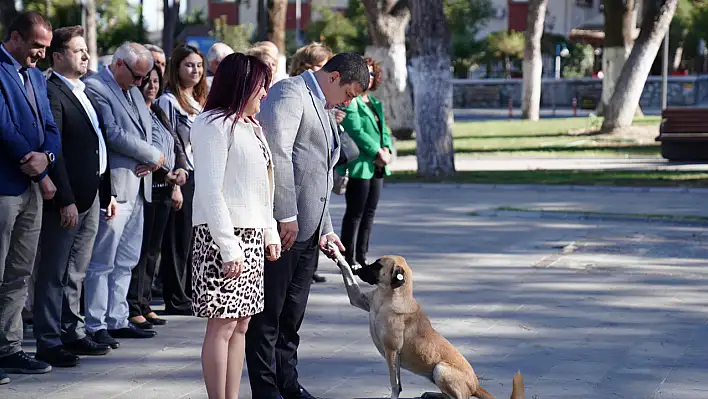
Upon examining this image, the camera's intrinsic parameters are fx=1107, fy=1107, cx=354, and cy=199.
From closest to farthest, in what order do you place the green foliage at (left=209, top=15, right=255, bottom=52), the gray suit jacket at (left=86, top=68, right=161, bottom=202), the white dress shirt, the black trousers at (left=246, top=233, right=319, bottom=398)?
the black trousers at (left=246, top=233, right=319, bottom=398) < the white dress shirt < the gray suit jacket at (left=86, top=68, right=161, bottom=202) < the green foliage at (left=209, top=15, right=255, bottom=52)

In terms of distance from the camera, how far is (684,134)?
73.3 ft

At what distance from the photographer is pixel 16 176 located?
6418mm

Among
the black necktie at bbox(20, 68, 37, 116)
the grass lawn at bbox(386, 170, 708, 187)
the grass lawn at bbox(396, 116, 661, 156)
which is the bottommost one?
the grass lawn at bbox(396, 116, 661, 156)

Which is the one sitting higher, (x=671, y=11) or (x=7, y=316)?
(x=671, y=11)

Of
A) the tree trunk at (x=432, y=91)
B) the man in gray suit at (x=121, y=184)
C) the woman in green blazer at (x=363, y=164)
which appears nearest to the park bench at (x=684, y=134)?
the tree trunk at (x=432, y=91)

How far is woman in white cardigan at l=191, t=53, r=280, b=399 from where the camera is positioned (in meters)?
5.19

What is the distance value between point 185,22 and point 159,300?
59.7 metres

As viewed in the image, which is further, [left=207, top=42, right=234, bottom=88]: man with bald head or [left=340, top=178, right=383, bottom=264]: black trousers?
[left=340, top=178, right=383, bottom=264]: black trousers

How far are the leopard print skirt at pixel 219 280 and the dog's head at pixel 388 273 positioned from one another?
2.71 feet

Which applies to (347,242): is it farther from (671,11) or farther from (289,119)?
(671,11)

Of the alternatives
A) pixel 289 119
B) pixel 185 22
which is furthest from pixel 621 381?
pixel 185 22

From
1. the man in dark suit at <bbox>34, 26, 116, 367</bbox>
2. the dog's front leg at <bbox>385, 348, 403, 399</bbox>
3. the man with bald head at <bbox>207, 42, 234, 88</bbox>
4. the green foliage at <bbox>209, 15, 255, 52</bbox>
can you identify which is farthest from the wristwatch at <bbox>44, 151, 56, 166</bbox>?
the green foliage at <bbox>209, 15, 255, 52</bbox>

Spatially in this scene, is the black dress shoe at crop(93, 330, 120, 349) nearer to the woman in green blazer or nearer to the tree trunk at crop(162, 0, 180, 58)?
the woman in green blazer

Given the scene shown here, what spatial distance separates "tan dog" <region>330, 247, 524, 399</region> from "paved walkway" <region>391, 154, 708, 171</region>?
50.1 ft
